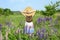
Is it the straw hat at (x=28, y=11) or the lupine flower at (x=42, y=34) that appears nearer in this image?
the lupine flower at (x=42, y=34)

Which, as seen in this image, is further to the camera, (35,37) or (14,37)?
(35,37)

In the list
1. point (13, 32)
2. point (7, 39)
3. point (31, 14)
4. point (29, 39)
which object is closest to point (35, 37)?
point (29, 39)

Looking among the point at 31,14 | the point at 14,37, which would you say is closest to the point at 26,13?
the point at 31,14

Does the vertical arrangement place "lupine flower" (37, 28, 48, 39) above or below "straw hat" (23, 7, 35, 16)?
below

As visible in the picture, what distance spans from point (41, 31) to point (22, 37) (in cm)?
21

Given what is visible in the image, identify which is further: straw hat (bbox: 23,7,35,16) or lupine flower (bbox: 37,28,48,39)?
straw hat (bbox: 23,7,35,16)

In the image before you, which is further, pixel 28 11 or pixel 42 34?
pixel 28 11

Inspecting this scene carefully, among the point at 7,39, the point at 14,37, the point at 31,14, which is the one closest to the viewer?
the point at 7,39

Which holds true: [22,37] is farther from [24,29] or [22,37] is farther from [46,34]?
[46,34]

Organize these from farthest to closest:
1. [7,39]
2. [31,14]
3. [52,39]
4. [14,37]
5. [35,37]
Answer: [31,14] → [52,39] → [35,37] → [14,37] → [7,39]

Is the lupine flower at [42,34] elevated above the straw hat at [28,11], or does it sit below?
below

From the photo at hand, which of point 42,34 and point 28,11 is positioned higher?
point 28,11

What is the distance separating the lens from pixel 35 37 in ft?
5.42

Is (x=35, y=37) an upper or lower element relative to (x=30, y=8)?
lower
